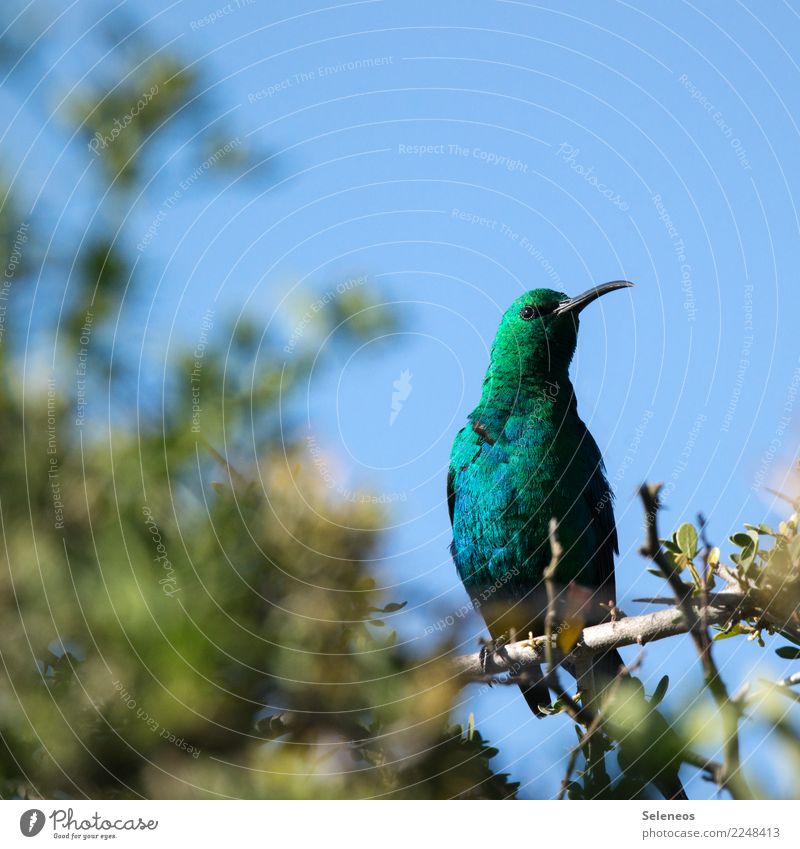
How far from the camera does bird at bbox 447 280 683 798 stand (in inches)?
180

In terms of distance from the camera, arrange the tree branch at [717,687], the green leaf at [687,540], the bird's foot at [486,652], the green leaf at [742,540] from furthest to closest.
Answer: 1. the bird's foot at [486,652]
2. the green leaf at [742,540]
3. the green leaf at [687,540]
4. the tree branch at [717,687]

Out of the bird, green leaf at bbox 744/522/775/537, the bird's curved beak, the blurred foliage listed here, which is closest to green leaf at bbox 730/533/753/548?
green leaf at bbox 744/522/775/537

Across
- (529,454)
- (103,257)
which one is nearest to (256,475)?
(103,257)

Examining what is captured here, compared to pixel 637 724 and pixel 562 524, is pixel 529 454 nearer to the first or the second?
pixel 562 524

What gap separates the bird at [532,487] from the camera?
4574 mm

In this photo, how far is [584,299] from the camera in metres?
4.89

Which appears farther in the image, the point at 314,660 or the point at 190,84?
the point at 190,84

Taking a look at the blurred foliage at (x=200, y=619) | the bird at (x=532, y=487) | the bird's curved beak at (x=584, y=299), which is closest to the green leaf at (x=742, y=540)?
the blurred foliage at (x=200, y=619)

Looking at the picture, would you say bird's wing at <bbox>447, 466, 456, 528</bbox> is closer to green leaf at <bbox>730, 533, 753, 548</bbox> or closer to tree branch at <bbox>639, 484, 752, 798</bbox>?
green leaf at <bbox>730, 533, 753, 548</bbox>

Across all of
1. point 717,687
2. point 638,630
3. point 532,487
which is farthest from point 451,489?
point 717,687

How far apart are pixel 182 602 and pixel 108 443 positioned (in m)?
0.62

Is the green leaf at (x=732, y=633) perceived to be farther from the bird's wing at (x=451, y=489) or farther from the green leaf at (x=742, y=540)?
the bird's wing at (x=451, y=489)

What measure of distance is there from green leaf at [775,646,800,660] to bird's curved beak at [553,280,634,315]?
229cm

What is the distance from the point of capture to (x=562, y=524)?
4.61 meters
